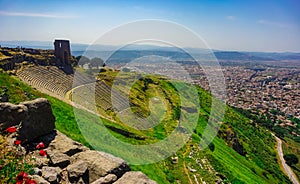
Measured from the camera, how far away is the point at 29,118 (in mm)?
8758

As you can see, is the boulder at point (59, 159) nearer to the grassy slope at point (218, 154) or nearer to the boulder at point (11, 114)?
the boulder at point (11, 114)

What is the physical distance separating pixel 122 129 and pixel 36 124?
1496cm

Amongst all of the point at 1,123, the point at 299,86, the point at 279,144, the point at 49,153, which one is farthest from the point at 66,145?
the point at 299,86

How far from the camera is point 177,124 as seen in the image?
129ft

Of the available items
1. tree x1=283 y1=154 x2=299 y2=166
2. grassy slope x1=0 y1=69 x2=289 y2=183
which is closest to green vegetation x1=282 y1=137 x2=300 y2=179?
tree x1=283 y1=154 x2=299 y2=166

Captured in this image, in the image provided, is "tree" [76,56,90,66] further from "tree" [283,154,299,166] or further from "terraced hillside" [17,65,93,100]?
"tree" [283,154,299,166]

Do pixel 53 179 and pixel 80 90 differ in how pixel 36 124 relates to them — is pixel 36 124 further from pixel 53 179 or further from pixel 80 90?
pixel 80 90

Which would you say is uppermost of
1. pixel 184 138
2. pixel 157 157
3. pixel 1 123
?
pixel 1 123

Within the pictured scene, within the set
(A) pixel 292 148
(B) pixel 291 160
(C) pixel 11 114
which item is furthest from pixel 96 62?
(C) pixel 11 114

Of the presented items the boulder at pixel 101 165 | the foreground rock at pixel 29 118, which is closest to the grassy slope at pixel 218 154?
the foreground rock at pixel 29 118

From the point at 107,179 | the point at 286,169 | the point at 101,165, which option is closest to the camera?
the point at 107,179

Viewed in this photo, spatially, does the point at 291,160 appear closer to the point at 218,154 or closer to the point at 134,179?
the point at 218,154

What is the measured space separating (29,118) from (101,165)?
3.26 metres

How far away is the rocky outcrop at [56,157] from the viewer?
22.0ft
